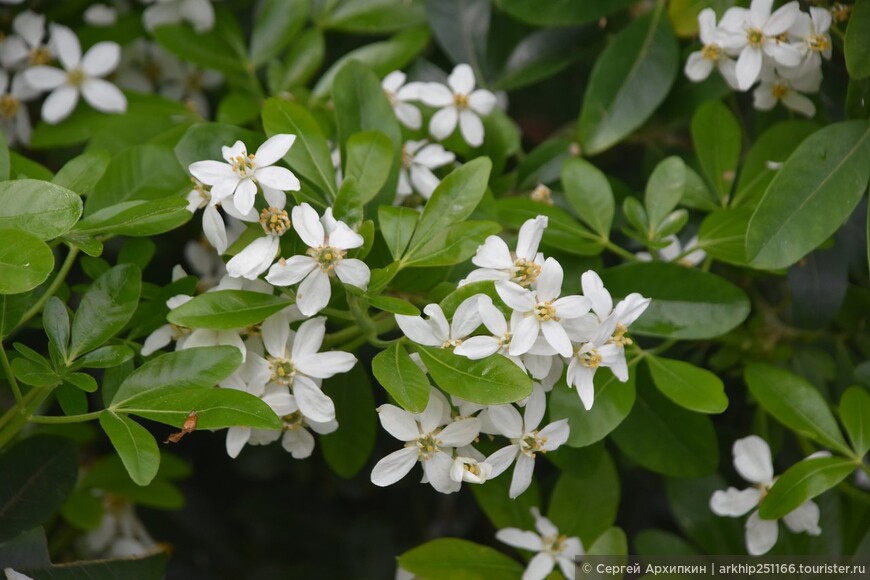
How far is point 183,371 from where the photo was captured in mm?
766

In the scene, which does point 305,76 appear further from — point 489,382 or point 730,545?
point 730,545

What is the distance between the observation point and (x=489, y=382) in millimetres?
712

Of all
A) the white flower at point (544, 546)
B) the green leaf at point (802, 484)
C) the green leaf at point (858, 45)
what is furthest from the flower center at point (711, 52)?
the white flower at point (544, 546)

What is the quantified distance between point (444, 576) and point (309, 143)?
509 millimetres

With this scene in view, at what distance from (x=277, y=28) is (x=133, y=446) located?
69 centimetres

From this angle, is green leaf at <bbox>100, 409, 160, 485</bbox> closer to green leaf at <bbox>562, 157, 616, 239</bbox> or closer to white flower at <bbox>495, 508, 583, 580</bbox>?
white flower at <bbox>495, 508, 583, 580</bbox>

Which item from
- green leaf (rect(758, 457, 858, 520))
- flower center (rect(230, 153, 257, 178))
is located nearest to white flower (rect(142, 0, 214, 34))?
flower center (rect(230, 153, 257, 178))

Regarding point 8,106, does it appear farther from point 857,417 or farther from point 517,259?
point 857,417

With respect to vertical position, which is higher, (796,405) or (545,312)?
(545,312)

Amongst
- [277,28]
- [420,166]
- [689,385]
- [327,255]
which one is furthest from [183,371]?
[277,28]

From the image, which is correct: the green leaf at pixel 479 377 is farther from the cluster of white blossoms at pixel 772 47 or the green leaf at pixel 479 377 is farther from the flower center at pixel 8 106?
the flower center at pixel 8 106

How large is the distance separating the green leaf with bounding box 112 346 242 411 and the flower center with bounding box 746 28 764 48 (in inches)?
25.8

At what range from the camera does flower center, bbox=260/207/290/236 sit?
0.77 m

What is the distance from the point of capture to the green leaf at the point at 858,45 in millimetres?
860
